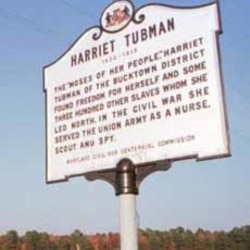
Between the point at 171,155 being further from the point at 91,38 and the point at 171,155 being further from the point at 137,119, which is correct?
the point at 91,38

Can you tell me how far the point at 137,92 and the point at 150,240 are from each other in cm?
13697

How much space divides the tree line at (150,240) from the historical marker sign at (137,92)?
12346cm

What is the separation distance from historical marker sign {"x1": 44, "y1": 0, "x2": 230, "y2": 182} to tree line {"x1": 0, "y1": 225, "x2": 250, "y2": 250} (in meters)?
123

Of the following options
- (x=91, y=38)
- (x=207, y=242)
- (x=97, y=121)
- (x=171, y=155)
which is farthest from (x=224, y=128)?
(x=207, y=242)

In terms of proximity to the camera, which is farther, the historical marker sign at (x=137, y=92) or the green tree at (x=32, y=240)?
the green tree at (x=32, y=240)

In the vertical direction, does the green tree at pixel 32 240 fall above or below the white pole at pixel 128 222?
above

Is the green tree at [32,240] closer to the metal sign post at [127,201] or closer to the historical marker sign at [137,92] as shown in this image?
the historical marker sign at [137,92]

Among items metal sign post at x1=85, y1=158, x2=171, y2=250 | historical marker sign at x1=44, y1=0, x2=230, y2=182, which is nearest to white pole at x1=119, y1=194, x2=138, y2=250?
metal sign post at x1=85, y1=158, x2=171, y2=250

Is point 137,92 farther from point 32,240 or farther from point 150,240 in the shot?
point 150,240

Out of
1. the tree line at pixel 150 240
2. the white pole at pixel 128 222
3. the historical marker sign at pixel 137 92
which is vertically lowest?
the white pole at pixel 128 222

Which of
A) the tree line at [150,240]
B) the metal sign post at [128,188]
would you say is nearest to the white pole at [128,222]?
the metal sign post at [128,188]

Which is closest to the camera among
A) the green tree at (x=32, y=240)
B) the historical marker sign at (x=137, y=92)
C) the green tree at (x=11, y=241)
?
the historical marker sign at (x=137, y=92)

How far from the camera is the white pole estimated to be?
16.5 feet

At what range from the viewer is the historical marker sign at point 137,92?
501 cm
